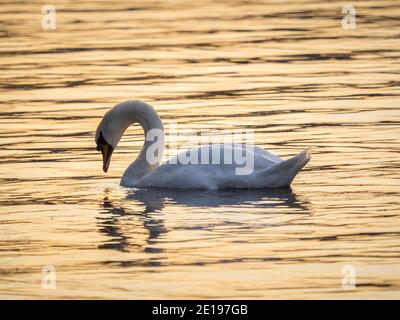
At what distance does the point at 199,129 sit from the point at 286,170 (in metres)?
3.77

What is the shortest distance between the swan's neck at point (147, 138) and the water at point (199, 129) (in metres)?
0.32

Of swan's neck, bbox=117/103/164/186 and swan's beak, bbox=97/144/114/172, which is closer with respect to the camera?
swan's neck, bbox=117/103/164/186

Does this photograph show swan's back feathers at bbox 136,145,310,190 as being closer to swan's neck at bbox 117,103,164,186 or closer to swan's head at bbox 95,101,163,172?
swan's neck at bbox 117,103,164,186

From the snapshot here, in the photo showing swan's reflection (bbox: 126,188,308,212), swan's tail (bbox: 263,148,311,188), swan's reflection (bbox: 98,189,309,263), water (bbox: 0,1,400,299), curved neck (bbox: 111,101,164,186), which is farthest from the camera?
curved neck (bbox: 111,101,164,186)

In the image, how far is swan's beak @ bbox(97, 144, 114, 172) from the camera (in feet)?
46.2

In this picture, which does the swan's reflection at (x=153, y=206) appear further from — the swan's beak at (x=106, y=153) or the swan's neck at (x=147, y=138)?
the swan's beak at (x=106, y=153)

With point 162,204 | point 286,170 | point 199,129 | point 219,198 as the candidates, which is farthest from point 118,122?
point 199,129

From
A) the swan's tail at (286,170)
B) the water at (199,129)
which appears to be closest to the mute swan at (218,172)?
the swan's tail at (286,170)

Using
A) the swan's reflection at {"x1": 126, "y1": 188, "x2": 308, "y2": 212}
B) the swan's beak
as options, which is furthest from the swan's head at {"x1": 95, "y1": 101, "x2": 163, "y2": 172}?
the swan's reflection at {"x1": 126, "y1": 188, "x2": 308, "y2": 212}

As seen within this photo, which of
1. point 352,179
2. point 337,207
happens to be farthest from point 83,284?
point 352,179

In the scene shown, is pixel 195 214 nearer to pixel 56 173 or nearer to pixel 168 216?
pixel 168 216

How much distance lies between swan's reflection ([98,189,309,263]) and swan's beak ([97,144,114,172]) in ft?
2.14

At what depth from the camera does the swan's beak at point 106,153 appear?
554 inches
